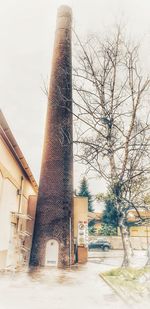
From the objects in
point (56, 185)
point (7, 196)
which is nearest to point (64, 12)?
point (56, 185)

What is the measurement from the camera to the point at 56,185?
16.2m

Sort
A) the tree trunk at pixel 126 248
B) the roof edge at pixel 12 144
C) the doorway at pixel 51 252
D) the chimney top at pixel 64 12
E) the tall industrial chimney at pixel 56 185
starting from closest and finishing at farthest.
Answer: the roof edge at pixel 12 144
the tree trunk at pixel 126 248
the doorway at pixel 51 252
the tall industrial chimney at pixel 56 185
the chimney top at pixel 64 12

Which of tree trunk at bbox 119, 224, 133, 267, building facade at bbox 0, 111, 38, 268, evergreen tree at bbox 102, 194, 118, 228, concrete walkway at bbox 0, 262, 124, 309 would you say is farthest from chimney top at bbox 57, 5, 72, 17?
evergreen tree at bbox 102, 194, 118, 228

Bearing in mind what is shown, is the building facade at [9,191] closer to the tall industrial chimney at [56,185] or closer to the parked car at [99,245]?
the tall industrial chimney at [56,185]

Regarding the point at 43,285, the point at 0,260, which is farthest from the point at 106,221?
the point at 43,285

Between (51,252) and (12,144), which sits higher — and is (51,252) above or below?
below

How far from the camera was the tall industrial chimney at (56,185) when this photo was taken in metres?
15.2

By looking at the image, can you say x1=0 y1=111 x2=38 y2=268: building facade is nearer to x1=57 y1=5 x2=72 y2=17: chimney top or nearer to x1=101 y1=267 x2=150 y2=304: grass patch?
x1=101 y1=267 x2=150 y2=304: grass patch

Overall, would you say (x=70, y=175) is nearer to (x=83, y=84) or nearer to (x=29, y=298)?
(x=83, y=84)

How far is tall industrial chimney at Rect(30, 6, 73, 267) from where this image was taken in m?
15.2

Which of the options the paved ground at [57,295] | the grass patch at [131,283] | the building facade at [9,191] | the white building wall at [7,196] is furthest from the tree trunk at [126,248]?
the white building wall at [7,196]

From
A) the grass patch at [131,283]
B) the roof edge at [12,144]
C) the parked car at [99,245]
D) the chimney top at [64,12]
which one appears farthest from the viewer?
the parked car at [99,245]

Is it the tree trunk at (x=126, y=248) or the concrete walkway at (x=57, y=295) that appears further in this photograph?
the tree trunk at (x=126, y=248)

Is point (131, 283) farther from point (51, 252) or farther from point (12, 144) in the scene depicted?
point (51, 252)
